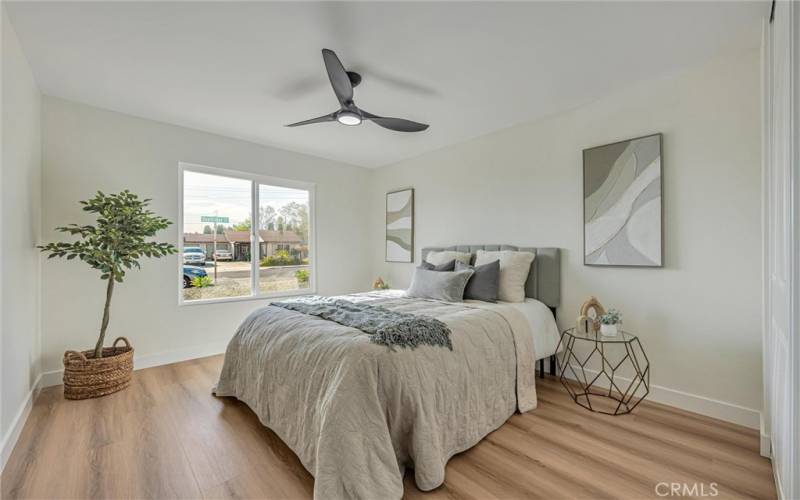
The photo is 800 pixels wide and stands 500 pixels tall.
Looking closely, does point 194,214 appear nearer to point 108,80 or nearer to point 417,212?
point 108,80

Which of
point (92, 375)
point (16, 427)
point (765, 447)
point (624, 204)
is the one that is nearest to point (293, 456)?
point (16, 427)

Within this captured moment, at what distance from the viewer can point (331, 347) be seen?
6.04ft

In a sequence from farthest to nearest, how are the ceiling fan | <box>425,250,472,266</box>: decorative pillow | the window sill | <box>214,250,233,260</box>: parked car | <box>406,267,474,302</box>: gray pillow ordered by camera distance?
1. <box>214,250,233,260</box>: parked car
2. the window sill
3. <box>425,250,472,266</box>: decorative pillow
4. <box>406,267,474,302</box>: gray pillow
5. the ceiling fan

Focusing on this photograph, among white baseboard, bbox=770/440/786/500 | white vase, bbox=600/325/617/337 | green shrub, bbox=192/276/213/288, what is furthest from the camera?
green shrub, bbox=192/276/213/288

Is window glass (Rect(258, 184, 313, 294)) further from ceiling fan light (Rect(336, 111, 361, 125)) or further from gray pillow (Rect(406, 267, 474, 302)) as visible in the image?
ceiling fan light (Rect(336, 111, 361, 125))

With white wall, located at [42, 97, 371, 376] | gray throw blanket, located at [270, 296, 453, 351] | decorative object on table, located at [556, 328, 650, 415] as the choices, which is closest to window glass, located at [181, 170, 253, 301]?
white wall, located at [42, 97, 371, 376]

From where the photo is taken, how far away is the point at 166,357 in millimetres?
3500

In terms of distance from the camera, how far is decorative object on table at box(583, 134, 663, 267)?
8.57ft

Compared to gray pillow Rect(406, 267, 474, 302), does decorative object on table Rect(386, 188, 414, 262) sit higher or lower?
higher

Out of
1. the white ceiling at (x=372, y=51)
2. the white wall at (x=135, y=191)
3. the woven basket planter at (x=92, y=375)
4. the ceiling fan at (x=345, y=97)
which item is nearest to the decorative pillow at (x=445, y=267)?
the ceiling fan at (x=345, y=97)

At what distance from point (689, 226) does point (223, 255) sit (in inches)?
174

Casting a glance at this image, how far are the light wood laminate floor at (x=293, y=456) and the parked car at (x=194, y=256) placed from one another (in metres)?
1.57

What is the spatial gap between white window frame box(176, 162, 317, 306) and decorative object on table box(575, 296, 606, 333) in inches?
130

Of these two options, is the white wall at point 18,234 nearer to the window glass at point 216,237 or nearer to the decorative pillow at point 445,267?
the window glass at point 216,237
